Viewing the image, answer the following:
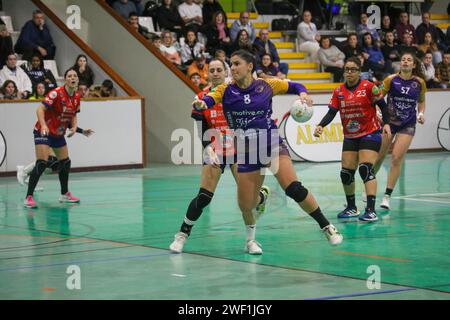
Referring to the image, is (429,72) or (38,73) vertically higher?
(429,72)

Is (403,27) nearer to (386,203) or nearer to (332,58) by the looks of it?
(332,58)

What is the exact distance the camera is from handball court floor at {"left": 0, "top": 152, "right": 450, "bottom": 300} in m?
8.23

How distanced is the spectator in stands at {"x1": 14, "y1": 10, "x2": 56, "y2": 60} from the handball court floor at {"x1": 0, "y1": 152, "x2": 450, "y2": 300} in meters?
5.67

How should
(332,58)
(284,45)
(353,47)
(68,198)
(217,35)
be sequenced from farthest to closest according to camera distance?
1. (284,45)
2. (332,58)
3. (353,47)
4. (217,35)
5. (68,198)

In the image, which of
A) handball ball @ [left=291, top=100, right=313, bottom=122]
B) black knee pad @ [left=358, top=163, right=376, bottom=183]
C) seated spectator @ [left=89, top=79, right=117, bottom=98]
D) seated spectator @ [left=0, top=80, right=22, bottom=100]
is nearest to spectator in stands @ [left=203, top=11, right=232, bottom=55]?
seated spectator @ [left=89, top=79, right=117, bottom=98]

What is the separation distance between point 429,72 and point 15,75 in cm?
1111

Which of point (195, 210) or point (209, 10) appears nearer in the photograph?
point (195, 210)

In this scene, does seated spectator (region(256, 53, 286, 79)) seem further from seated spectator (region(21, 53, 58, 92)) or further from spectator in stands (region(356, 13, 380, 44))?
seated spectator (region(21, 53, 58, 92))

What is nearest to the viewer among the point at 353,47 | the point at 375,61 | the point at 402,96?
the point at 402,96

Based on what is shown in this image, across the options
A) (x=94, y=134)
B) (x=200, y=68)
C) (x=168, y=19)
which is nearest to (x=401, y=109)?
(x=94, y=134)

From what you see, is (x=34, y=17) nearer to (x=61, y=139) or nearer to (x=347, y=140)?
(x=61, y=139)

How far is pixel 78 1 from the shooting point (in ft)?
77.5

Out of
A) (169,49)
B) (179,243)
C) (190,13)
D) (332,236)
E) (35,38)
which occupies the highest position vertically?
(190,13)

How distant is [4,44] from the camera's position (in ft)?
68.8
